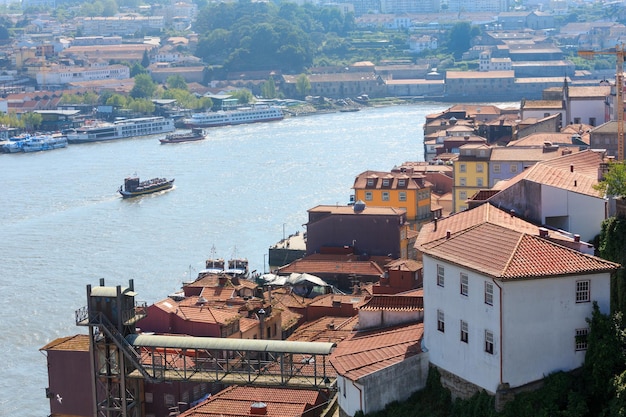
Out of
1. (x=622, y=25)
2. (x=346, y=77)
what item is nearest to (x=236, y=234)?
(x=346, y=77)

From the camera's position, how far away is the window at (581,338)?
9.83 m

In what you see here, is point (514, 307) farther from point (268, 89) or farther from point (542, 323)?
point (268, 89)

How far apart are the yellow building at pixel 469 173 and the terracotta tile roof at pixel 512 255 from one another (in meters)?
15.6

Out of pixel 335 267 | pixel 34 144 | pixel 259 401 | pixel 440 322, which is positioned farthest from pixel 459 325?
pixel 34 144

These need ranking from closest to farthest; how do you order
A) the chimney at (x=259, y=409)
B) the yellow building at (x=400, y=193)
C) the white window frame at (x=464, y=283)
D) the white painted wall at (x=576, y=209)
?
the white window frame at (x=464, y=283), the white painted wall at (x=576, y=209), the chimney at (x=259, y=409), the yellow building at (x=400, y=193)

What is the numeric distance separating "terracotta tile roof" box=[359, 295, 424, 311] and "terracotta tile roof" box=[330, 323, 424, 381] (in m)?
0.25

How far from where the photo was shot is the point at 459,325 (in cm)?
1019

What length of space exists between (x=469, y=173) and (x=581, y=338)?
54.4 feet

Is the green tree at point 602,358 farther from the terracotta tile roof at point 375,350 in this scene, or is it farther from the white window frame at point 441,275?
the terracotta tile roof at point 375,350

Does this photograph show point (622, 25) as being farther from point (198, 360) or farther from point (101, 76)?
point (198, 360)

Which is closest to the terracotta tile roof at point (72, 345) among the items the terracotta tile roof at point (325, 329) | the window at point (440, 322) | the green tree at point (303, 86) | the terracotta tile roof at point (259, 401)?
the terracotta tile roof at point (259, 401)

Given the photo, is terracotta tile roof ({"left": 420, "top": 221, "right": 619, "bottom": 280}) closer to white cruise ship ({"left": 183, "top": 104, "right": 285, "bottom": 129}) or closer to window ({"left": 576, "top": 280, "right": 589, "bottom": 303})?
window ({"left": 576, "top": 280, "right": 589, "bottom": 303})

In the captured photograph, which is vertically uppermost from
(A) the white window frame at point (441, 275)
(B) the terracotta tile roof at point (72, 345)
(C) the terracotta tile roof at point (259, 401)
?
(A) the white window frame at point (441, 275)

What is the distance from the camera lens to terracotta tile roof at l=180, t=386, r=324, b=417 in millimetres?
12516
